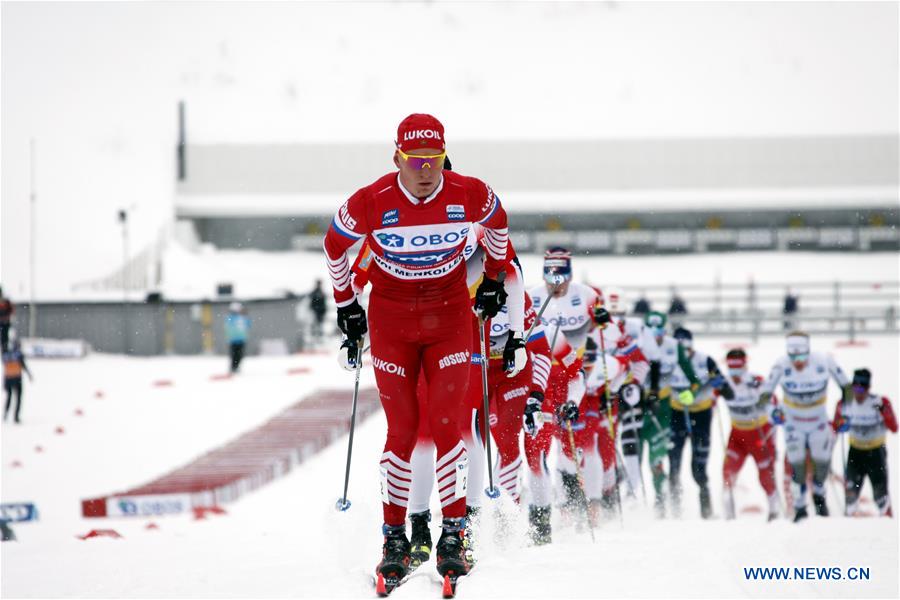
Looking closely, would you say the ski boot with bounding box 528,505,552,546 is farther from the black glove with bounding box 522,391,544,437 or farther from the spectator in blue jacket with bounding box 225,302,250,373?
the spectator in blue jacket with bounding box 225,302,250,373

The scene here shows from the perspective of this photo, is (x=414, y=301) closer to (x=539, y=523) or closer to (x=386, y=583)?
(x=386, y=583)

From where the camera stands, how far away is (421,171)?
21.3ft

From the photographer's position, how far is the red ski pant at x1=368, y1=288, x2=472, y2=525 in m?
6.68

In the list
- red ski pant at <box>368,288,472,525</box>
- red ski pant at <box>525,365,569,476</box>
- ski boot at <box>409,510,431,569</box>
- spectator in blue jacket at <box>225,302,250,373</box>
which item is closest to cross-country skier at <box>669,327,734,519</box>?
red ski pant at <box>525,365,569,476</box>

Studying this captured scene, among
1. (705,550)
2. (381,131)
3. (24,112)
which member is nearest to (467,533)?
(705,550)

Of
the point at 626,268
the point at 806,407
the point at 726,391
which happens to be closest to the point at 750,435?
the point at 726,391

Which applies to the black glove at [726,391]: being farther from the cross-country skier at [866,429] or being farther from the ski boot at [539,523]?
the ski boot at [539,523]

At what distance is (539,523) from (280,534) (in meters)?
4.59

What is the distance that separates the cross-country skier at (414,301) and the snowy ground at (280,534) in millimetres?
475

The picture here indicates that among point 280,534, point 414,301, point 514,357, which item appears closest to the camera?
point 414,301

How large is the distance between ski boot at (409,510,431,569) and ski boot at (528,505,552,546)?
2.48 m

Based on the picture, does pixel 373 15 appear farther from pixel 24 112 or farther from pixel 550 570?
pixel 550 570

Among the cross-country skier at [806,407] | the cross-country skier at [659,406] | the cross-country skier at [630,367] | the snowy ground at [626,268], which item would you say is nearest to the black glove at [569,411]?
the cross-country skier at [630,367]

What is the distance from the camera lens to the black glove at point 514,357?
7.25 metres
